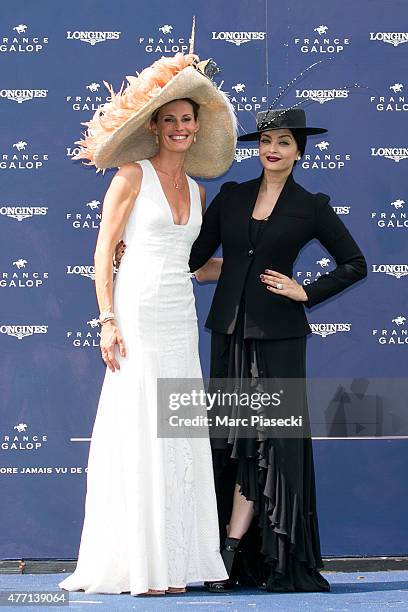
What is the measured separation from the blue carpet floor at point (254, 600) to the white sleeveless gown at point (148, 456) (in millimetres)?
85

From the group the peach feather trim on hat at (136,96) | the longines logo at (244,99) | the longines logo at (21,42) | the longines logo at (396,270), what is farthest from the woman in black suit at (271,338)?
the longines logo at (21,42)

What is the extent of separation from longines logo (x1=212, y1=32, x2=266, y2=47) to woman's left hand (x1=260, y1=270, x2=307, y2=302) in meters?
1.33

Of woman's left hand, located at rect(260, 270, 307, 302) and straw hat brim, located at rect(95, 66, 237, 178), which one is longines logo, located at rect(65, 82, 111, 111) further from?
woman's left hand, located at rect(260, 270, 307, 302)

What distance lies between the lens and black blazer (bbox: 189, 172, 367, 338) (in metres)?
4.61

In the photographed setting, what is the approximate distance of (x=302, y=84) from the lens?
5.40 m

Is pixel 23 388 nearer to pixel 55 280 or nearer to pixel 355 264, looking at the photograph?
pixel 55 280

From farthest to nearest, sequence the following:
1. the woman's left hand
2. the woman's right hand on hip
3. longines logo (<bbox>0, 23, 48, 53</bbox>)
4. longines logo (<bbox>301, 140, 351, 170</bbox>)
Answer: longines logo (<bbox>301, 140, 351, 170</bbox>) < longines logo (<bbox>0, 23, 48, 53</bbox>) < the woman's left hand < the woman's right hand on hip

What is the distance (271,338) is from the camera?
4.59m

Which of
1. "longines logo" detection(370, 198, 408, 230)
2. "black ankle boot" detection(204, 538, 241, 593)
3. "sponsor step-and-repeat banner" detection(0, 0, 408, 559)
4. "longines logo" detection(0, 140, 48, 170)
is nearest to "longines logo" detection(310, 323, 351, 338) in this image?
"sponsor step-and-repeat banner" detection(0, 0, 408, 559)

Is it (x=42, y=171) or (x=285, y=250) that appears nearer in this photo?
(x=285, y=250)

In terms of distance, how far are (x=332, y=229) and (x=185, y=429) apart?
987 mm

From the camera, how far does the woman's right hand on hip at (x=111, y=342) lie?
447cm

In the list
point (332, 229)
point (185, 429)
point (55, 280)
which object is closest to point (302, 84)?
point (332, 229)

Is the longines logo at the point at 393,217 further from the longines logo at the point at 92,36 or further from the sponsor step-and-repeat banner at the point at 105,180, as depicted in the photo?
the longines logo at the point at 92,36
